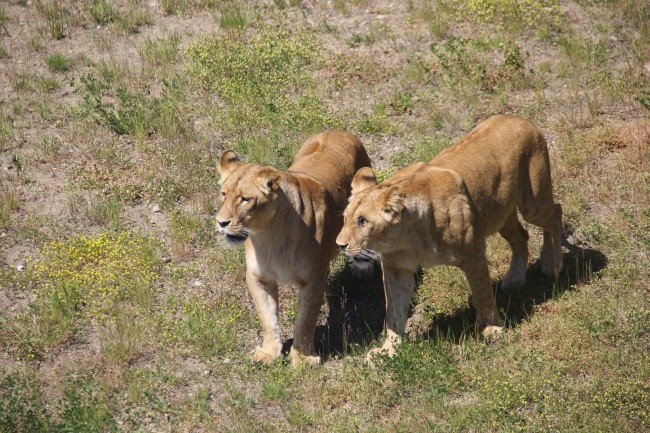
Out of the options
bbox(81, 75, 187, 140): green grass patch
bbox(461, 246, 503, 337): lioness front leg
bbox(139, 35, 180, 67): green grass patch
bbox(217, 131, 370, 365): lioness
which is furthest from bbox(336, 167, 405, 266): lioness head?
bbox(139, 35, 180, 67): green grass patch

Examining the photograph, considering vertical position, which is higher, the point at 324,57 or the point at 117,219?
the point at 324,57

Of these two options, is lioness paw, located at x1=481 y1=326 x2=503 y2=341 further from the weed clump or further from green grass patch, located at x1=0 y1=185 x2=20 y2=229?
green grass patch, located at x1=0 y1=185 x2=20 y2=229

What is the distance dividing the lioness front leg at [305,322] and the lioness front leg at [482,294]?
1.39m

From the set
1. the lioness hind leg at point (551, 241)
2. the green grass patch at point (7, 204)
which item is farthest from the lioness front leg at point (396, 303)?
the green grass patch at point (7, 204)

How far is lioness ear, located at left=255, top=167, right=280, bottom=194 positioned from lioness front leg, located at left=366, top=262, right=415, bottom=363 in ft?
4.13

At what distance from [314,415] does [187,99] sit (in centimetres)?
706

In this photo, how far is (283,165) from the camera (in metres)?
12.0

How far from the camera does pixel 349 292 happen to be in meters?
9.95

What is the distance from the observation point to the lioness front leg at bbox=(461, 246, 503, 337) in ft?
27.7

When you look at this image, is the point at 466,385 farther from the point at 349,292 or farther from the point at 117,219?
the point at 117,219

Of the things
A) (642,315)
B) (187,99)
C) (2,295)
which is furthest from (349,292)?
(187,99)

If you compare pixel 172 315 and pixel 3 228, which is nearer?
pixel 172 315

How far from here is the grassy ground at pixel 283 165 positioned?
7957 millimetres

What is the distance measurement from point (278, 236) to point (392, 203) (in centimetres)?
122
